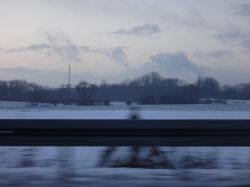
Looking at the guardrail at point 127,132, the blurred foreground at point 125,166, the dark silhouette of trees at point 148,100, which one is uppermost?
the dark silhouette of trees at point 148,100

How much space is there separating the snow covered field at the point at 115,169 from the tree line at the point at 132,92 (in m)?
0.26

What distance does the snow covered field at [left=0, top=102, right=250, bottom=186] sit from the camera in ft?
20.2

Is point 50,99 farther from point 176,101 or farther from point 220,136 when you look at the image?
point 220,136

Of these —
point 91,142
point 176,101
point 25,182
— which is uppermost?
point 176,101

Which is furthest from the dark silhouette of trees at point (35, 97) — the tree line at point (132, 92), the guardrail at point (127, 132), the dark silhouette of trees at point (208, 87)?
the dark silhouette of trees at point (208, 87)

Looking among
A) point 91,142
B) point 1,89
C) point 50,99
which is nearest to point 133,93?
point 50,99

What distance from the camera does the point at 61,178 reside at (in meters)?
6.31

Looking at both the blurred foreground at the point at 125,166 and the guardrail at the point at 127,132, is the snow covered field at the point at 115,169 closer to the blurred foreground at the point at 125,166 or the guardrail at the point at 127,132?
the blurred foreground at the point at 125,166

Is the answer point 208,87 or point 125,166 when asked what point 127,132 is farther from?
point 208,87

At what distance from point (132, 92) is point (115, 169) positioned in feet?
14.6

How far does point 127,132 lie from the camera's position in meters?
7.16

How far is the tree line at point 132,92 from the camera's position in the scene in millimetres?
10080

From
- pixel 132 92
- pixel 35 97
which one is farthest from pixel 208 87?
pixel 35 97

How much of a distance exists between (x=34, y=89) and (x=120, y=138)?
4.00 m
